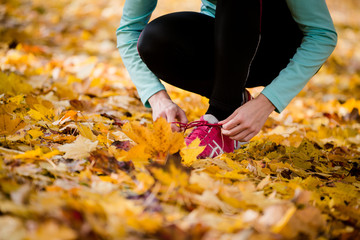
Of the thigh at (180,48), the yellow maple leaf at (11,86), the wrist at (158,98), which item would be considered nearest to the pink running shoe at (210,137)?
the wrist at (158,98)

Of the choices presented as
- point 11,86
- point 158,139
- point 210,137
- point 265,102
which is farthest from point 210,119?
point 11,86

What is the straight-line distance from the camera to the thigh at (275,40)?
3.67 ft

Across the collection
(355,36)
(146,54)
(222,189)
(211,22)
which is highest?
(211,22)

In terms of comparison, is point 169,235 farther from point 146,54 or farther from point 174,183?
point 146,54

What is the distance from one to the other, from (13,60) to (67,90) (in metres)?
0.66

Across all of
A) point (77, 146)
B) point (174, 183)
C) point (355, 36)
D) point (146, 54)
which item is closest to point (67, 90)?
point (146, 54)

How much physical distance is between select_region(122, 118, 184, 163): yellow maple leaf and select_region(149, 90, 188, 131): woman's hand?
21cm

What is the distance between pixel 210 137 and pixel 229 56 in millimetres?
259

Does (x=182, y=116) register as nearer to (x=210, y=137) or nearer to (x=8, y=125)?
(x=210, y=137)

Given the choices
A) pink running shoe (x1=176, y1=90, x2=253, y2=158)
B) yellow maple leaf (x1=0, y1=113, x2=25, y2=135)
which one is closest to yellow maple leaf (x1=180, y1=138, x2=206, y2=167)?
pink running shoe (x1=176, y1=90, x2=253, y2=158)

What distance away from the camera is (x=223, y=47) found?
984mm

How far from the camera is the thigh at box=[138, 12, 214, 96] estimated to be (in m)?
1.13

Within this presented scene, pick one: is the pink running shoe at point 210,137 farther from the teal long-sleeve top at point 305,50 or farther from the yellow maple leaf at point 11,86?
the yellow maple leaf at point 11,86

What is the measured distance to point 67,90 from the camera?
1480 millimetres
